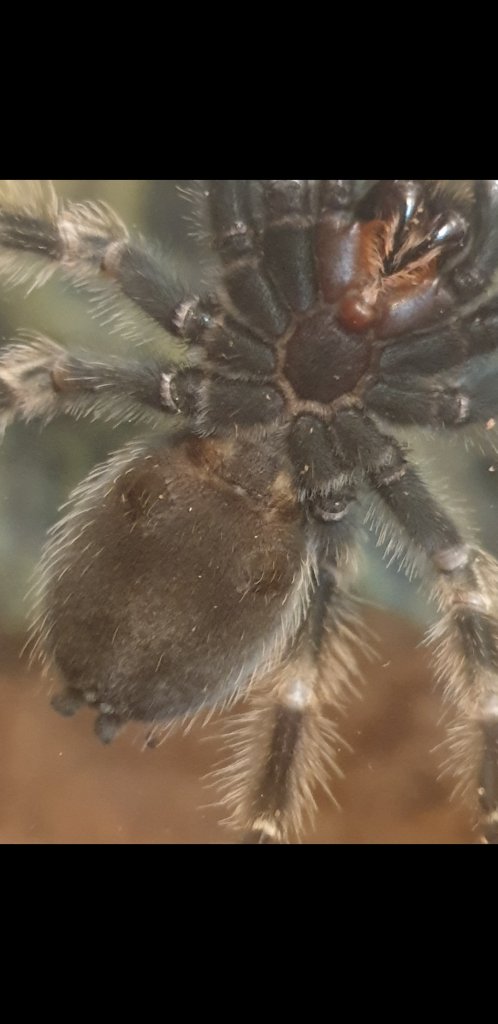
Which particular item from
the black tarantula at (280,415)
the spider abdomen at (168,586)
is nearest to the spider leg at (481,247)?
the black tarantula at (280,415)

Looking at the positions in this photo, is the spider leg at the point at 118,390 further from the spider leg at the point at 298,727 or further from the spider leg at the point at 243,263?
the spider leg at the point at 298,727

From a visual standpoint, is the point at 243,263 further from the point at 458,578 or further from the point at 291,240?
the point at 458,578

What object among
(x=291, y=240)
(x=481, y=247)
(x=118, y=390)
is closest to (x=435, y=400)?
(x=481, y=247)

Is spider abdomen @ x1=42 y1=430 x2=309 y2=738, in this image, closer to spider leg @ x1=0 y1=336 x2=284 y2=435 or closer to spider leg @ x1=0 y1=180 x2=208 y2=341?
spider leg @ x1=0 y1=336 x2=284 y2=435

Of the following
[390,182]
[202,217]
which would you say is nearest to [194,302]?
[202,217]

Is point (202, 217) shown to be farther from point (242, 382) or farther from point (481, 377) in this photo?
point (481, 377)

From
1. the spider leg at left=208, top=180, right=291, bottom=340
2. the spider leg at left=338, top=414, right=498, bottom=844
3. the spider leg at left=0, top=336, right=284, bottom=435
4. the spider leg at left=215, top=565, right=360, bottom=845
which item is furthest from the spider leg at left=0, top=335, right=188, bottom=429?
the spider leg at left=215, top=565, right=360, bottom=845
